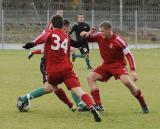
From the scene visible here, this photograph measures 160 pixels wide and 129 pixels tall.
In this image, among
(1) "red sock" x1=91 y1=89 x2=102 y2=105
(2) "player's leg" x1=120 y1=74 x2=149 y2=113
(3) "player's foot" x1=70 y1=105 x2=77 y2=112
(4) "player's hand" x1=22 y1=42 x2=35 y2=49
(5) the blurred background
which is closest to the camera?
(4) "player's hand" x1=22 y1=42 x2=35 y2=49

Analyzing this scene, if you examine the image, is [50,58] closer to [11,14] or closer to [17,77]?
[17,77]

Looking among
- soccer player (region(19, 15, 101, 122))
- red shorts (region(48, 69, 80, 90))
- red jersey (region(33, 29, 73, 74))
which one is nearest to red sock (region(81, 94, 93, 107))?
soccer player (region(19, 15, 101, 122))

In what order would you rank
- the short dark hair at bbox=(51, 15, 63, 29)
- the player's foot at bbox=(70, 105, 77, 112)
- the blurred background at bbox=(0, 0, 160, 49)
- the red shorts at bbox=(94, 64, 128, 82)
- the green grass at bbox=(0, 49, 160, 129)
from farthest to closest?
the blurred background at bbox=(0, 0, 160, 49) → the player's foot at bbox=(70, 105, 77, 112) → the red shorts at bbox=(94, 64, 128, 82) → the short dark hair at bbox=(51, 15, 63, 29) → the green grass at bbox=(0, 49, 160, 129)

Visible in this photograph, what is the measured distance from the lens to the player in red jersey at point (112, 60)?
11.5 metres

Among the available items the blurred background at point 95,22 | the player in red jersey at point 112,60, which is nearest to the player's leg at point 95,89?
the player in red jersey at point 112,60

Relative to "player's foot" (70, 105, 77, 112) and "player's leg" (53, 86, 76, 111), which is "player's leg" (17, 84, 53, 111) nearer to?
"player's leg" (53, 86, 76, 111)

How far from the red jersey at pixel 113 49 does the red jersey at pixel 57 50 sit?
998 mm

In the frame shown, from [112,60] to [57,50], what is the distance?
1.40 meters

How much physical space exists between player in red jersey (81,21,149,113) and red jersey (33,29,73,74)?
95 cm

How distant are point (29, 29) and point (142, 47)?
7.36m

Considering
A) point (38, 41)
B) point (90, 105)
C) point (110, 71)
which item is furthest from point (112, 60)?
point (38, 41)

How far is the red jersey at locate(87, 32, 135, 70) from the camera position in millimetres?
11508

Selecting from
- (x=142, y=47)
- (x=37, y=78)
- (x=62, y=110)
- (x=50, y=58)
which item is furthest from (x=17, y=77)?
(x=142, y=47)

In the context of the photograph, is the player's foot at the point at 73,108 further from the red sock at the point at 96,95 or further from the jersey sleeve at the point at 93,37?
the jersey sleeve at the point at 93,37
